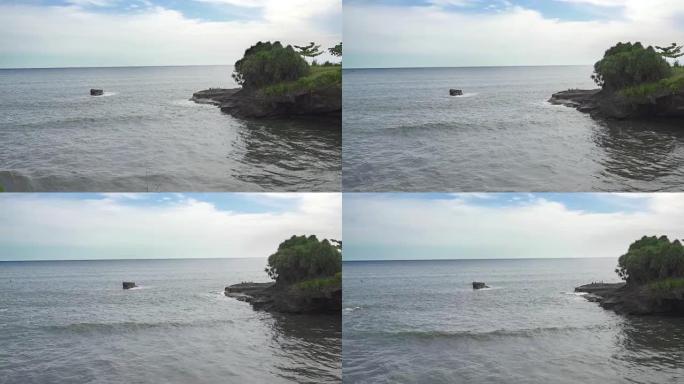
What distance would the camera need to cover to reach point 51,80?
34.4ft

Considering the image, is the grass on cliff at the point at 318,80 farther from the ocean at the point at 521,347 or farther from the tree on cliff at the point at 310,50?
the ocean at the point at 521,347

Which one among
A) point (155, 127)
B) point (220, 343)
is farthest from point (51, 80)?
point (220, 343)

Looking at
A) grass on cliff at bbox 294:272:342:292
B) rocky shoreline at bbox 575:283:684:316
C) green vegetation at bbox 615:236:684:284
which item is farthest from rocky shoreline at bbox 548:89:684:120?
grass on cliff at bbox 294:272:342:292

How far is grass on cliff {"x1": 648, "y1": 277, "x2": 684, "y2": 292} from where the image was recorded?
637 centimetres

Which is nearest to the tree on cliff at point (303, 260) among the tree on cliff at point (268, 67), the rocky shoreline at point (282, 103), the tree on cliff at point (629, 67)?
the rocky shoreline at point (282, 103)

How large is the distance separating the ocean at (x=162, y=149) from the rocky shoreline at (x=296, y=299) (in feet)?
5.26

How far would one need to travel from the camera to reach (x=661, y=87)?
6559 mm

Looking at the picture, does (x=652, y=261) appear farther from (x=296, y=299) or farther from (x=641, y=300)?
(x=296, y=299)

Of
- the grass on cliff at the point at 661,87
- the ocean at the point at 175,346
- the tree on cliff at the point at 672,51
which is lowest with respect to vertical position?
the ocean at the point at 175,346

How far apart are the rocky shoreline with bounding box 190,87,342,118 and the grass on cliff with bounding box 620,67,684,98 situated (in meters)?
3.58

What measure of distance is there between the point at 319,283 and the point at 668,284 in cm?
411

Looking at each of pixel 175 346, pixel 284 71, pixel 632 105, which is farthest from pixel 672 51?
pixel 175 346

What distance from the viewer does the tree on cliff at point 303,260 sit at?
5.85 metres

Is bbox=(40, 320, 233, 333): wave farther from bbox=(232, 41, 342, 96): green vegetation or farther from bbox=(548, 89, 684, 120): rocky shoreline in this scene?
bbox=(548, 89, 684, 120): rocky shoreline
